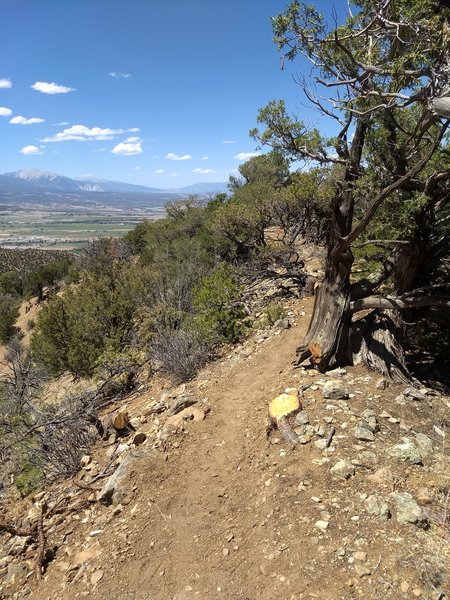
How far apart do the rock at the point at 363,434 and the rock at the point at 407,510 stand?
3.08 ft

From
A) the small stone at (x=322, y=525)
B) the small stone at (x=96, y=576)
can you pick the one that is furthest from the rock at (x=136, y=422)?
the small stone at (x=322, y=525)

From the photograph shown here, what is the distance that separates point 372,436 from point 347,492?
1.05 meters

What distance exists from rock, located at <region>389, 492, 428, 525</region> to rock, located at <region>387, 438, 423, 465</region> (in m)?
0.62

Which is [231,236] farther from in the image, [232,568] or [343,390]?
[232,568]

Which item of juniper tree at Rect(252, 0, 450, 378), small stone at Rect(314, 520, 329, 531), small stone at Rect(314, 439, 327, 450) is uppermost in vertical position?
juniper tree at Rect(252, 0, 450, 378)

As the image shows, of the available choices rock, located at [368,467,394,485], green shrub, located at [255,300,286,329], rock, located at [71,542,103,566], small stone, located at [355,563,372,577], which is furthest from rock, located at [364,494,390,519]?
green shrub, located at [255,300,286,329]

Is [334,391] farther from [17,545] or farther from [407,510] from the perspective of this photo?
[17,545]

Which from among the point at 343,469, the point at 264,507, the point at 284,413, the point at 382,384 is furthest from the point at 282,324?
the point at 264,507

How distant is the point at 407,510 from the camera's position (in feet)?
13.3

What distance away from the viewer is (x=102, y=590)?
13.9 ft

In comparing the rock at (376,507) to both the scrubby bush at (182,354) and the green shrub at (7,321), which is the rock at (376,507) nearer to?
the scrubby bush at (182,354)

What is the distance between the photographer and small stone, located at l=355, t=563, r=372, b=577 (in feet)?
11.5

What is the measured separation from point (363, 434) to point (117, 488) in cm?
329

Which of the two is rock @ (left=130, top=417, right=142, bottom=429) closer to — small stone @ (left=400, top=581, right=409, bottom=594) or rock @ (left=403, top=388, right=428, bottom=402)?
rock @ (left=403, top=388, right=428, bottom=402)
